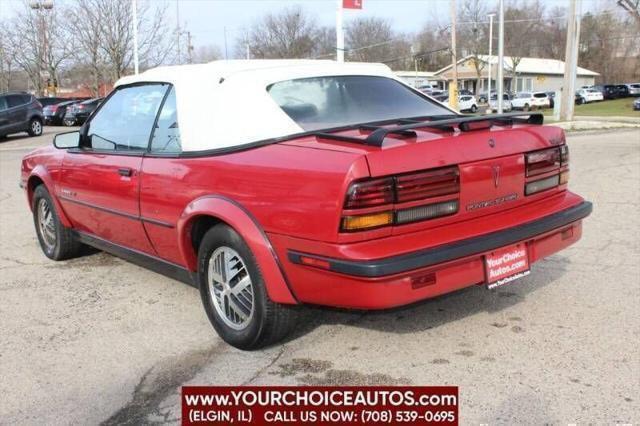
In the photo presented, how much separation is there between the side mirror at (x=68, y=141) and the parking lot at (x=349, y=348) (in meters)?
1.09

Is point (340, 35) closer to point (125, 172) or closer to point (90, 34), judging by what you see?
point (125, 172)

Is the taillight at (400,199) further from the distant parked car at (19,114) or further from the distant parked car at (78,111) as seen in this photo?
the distant parked car at (78,111)

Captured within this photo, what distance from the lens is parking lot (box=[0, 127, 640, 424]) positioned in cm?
300

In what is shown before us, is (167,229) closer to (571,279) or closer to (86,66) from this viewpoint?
(571,279)

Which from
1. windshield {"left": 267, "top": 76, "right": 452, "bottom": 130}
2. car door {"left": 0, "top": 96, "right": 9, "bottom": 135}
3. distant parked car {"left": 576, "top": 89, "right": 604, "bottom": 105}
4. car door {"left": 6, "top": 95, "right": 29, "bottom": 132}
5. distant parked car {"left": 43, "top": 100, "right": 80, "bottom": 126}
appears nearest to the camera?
windshield {"left": 267, "top": 76, "right": 452, "bottom": 130}

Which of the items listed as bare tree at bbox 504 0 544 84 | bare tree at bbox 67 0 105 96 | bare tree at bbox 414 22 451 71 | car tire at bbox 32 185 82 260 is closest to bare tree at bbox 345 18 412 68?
bare tree at bbox 414 22 451 71

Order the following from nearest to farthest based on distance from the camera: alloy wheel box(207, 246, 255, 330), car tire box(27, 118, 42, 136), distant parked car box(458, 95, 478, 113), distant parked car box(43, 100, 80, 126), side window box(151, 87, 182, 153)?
alloy wheel box(207, 246, 255, 330), side window box(151, 87, 182, 153), car tire box(27, 118, 42, 136), distant parked car box(43, 100, 80, 126), distant parked car box(458, 95, 478, 113)

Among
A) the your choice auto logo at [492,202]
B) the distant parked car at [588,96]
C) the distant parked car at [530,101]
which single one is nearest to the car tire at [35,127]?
the your choice auto logo at [492,202]

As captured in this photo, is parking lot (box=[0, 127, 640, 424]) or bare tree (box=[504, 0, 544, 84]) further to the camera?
bare tree (box=[504, 0, 544, 84])

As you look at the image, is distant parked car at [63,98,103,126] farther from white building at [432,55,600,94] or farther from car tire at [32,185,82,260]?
white building at [432,55,600,94]

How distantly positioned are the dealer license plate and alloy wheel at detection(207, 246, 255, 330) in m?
1.28

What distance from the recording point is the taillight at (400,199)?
2.92m

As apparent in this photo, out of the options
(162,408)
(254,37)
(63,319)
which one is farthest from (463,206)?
(254,37)

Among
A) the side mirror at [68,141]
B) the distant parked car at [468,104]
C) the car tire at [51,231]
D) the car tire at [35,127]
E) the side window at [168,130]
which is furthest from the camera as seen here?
the distant parked car at [468,104]
